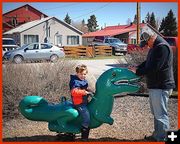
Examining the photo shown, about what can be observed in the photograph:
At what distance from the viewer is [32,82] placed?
631cm

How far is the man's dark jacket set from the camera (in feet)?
13.9

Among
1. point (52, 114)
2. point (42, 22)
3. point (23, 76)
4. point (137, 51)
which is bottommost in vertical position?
point (52, 114)

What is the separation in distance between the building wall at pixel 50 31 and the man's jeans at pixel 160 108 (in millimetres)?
14001

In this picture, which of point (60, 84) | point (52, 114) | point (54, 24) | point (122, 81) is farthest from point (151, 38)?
point (54, 24)

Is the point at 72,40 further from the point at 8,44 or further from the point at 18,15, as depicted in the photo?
the point at 8,44

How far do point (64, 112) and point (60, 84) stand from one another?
2.15 metres

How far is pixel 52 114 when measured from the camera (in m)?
4.61

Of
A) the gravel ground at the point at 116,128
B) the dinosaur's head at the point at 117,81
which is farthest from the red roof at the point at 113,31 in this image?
the dinosaur's head at the point at 117,81

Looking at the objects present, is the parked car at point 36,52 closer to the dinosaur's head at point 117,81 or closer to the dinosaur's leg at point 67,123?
the dinosaur's leg at point 67,123

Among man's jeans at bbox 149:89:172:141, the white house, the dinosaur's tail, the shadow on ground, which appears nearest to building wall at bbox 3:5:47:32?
the white house

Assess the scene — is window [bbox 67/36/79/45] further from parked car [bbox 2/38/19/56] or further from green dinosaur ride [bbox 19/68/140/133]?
green dinosaur ride [bbox 19/68/140/133]

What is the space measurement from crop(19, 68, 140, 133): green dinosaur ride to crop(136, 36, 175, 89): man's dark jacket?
0.91 ft

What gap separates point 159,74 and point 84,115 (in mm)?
1243

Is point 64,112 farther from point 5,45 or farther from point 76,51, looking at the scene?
point 5,45
